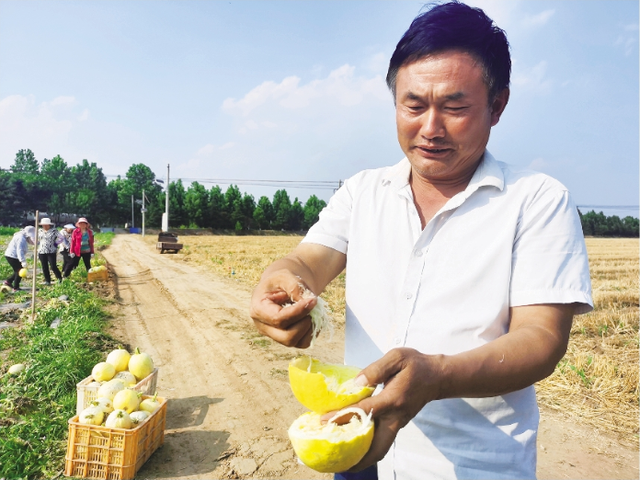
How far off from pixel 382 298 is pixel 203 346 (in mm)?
6453

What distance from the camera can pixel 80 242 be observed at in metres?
13.5

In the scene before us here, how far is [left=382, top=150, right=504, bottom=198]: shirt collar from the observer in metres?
1.71

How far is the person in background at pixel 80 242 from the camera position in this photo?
13.4 m


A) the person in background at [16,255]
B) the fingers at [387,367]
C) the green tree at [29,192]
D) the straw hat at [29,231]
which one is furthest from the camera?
the green tree at [29,192]

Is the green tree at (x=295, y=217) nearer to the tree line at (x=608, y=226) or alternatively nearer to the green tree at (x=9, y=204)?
the green tree at (x=9, y=204)

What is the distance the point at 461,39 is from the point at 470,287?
0.91 metres

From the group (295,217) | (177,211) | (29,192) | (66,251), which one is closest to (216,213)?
(177,211)

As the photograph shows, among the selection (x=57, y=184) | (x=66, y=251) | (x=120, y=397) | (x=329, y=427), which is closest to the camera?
(x=329, y=427)

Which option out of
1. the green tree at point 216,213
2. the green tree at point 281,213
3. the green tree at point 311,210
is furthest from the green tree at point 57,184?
the green tree at point 311,210

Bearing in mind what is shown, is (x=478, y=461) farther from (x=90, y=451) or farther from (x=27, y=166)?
(x=27, y=166)

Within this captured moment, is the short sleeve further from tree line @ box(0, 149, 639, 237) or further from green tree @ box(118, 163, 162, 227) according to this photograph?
green tree @ box(118, 163, 162, 227)

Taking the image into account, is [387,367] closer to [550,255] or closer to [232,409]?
[550,255]

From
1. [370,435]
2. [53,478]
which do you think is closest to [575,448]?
[370,435]

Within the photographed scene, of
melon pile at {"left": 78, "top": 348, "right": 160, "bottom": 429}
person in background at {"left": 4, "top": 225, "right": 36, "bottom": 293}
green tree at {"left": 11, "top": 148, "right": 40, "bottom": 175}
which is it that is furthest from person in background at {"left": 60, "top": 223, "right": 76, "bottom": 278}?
green tree at {"left": 11, "top": 148, "right": 40, "bottom": 175}
